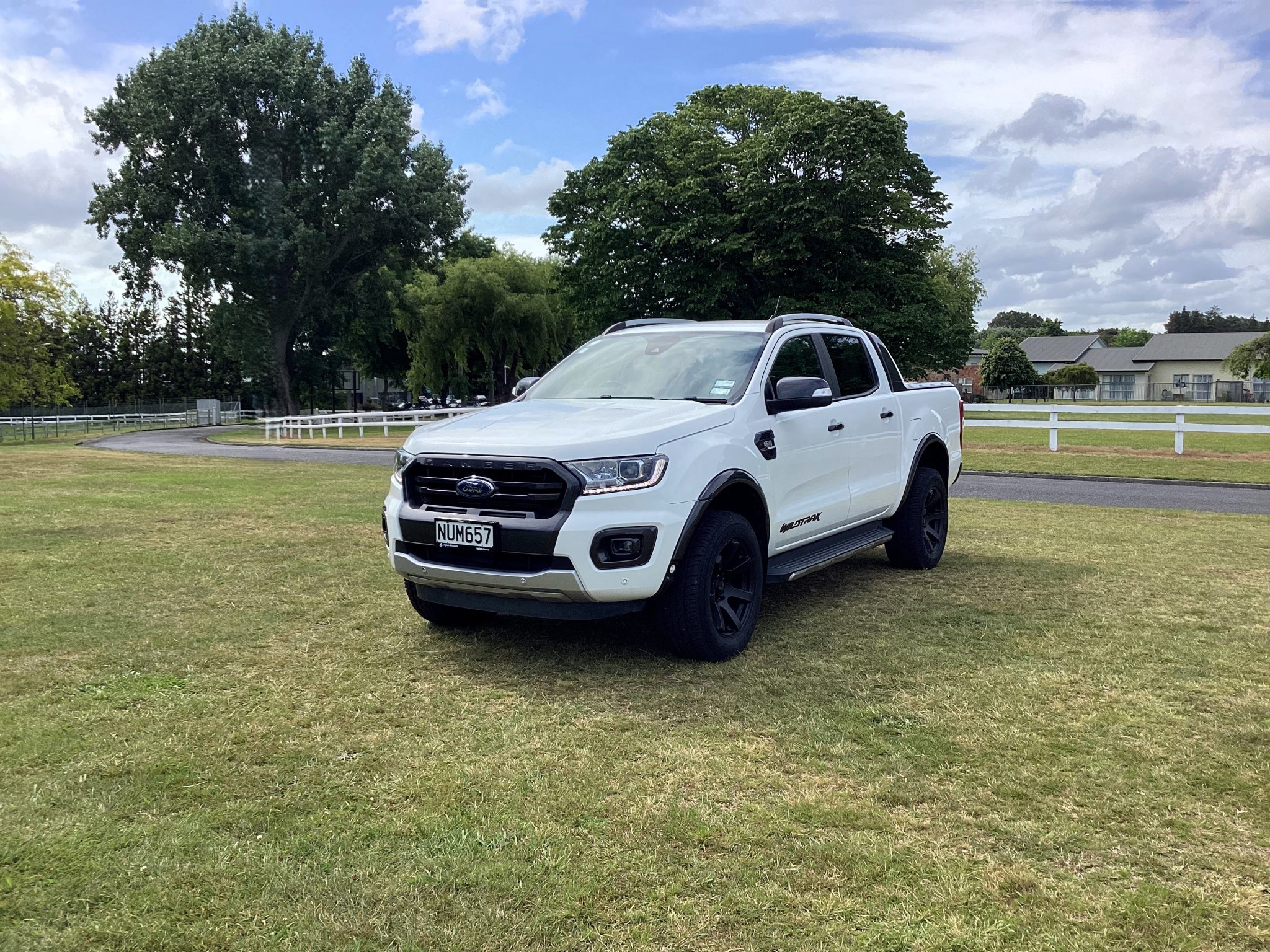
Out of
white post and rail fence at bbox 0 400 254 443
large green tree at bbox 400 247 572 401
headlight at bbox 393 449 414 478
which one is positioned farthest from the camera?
large green tree at bbox 400 247 572 401

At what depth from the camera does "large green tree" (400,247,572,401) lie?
149 ft

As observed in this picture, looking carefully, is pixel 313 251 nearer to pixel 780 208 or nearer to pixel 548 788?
pixel 780 208

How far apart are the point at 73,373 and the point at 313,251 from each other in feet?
172

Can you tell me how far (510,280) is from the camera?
46.8m

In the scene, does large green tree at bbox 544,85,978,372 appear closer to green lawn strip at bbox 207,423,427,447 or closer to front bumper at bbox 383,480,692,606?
green lawn strip at bbox 207,423,427,447

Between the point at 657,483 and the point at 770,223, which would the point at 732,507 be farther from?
the point at 770,223

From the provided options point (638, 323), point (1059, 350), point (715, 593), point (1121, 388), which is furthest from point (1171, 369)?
point (715, 593)

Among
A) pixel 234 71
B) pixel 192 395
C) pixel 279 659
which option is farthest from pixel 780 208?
pixel 192 395

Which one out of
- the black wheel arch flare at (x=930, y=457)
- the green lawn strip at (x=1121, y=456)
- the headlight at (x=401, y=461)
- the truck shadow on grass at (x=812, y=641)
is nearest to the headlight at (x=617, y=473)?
the truck shadow on grass at (x=812, y=641)

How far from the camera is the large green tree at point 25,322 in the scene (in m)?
41.0

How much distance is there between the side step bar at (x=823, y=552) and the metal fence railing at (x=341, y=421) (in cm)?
2302

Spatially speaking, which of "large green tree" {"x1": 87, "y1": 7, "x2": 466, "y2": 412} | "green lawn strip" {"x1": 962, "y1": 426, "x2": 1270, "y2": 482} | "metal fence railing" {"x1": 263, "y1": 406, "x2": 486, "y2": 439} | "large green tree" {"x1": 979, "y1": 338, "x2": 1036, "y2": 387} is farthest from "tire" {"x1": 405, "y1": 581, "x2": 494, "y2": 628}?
"large green tree" {"x1": 979, "y1": 338, "x2": 1036, "y2": 387}

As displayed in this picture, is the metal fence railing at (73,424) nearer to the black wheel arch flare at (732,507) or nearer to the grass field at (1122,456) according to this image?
the grass field at (1122,456)

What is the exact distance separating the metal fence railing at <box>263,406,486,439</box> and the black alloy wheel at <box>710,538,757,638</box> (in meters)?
24.2
